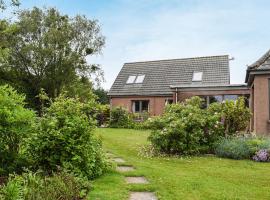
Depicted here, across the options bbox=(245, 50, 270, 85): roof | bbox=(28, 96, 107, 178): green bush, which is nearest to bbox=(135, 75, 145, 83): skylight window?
bbox=(245, 50, 270, 85): roof

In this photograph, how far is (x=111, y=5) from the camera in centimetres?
1460

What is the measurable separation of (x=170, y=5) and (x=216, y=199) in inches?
374

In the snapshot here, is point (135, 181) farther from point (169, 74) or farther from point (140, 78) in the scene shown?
point (140, 78)

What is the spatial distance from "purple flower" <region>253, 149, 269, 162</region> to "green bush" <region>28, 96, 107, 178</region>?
546cm

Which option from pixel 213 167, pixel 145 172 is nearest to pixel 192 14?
pixel 213 167

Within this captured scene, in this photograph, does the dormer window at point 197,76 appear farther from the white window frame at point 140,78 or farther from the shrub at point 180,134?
the shrub at point 180,134

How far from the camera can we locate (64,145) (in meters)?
8.22

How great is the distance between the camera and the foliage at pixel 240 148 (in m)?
12.4

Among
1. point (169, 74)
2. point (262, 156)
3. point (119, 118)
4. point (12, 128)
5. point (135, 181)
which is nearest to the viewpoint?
point (12, 128)

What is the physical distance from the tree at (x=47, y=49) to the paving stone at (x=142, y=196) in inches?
1237

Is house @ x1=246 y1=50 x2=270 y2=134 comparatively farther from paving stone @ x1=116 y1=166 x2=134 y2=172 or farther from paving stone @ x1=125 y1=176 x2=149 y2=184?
paving stone @ x1=125 y1=176 x2=149 y2=184

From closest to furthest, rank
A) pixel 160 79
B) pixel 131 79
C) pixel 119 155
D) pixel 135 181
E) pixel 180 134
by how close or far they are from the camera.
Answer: pixel 135 181, pixel 119 155, pixel 180 134, pixel 160 79, pixel 131 79

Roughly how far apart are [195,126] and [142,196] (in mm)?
6785

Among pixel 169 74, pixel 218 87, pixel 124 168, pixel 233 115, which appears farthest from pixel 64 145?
pixel 169 74
